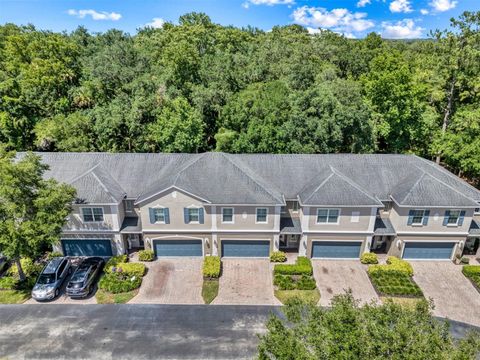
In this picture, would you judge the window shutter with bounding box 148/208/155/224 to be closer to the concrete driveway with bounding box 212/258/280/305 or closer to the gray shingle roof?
the gray shingle roof

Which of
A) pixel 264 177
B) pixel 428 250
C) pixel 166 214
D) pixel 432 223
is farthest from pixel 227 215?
pixel 428 250

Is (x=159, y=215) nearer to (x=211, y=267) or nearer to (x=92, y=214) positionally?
(x=92, y=214)

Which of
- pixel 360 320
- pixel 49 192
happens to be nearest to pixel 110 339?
pixel 49 192

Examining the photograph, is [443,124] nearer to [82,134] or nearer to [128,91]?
[128,91]

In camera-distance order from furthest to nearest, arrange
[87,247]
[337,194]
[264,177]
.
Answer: [264,177] → [87,247] → [337,194]

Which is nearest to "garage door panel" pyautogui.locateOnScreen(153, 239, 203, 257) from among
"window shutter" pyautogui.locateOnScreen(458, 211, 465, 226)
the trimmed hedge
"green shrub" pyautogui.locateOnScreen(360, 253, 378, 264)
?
the trimmed hedge

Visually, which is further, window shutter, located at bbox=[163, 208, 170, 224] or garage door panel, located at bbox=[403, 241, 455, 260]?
garage door panel, located at bbox=[403, 241, 455, 260]

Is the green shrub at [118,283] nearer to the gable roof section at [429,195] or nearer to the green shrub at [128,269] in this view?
the green shrub at [128,269]
